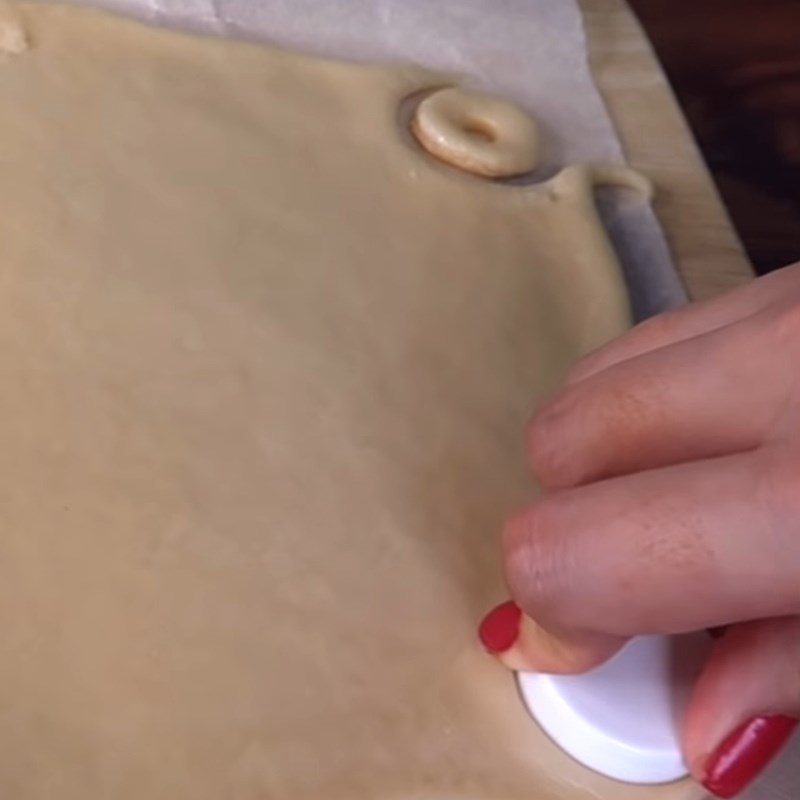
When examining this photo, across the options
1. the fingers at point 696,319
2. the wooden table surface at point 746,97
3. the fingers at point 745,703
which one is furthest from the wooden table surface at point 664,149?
the fingers at point 745,703

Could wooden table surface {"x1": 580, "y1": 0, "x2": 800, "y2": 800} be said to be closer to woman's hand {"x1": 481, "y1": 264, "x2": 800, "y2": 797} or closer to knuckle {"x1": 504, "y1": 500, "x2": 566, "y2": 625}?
woman's hand {"x1": 481, "y1": 264, "x2": 800, "y2": 797}

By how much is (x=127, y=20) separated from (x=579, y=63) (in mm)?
366

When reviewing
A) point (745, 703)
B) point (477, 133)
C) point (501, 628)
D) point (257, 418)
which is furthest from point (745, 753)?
point (477, 133)

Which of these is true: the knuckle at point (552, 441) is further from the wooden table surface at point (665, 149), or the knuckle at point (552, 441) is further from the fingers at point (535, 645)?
the wooden table surface at point (665, 149)

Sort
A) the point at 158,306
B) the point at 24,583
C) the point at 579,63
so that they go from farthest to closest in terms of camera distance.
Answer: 1. the point at 579,63
2. the point at 158,306
3. the point at 24,583

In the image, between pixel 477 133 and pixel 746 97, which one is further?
pixel 746 97

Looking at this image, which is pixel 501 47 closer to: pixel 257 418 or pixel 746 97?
pixel 746 97

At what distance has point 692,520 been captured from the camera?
0.57 metres

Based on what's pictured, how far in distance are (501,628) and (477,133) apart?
1.41 ft

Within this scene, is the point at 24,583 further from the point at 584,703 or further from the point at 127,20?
the point at 127,20

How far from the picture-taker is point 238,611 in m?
0.70

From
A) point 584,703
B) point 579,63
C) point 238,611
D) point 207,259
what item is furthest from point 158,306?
point 579,63

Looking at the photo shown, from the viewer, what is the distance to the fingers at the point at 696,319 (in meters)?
0.69

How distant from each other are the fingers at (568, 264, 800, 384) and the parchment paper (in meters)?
0.24
